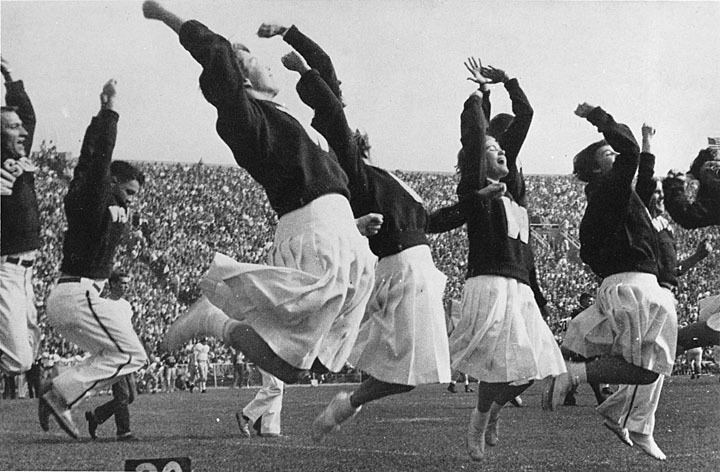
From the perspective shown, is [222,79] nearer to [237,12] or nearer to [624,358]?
[237,12]

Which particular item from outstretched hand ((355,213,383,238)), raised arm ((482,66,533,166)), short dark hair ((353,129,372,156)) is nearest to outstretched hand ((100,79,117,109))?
short dark hair ((353,129,372,156))

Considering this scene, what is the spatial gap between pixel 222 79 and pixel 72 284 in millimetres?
1153

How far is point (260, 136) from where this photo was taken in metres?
4.80

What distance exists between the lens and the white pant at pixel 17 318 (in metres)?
4.88

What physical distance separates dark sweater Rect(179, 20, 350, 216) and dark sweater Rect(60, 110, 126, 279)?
1.67ft

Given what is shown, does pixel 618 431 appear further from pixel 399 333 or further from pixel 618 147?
pixel 618 147

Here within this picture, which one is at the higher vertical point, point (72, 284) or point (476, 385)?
point (72, 284)

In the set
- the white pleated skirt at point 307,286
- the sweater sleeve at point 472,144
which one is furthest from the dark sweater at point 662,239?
the white pleated skirt at point 307,286

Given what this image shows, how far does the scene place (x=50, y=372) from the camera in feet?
15.8

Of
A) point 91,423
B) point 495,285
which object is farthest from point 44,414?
point 495,285

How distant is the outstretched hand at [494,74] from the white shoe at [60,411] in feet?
8.23

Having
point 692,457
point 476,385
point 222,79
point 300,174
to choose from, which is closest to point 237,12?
point 222,79

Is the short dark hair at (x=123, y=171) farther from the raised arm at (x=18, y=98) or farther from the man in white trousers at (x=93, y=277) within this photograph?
the raised arm at (x=18, y=98)

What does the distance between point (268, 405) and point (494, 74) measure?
75.6 inches
